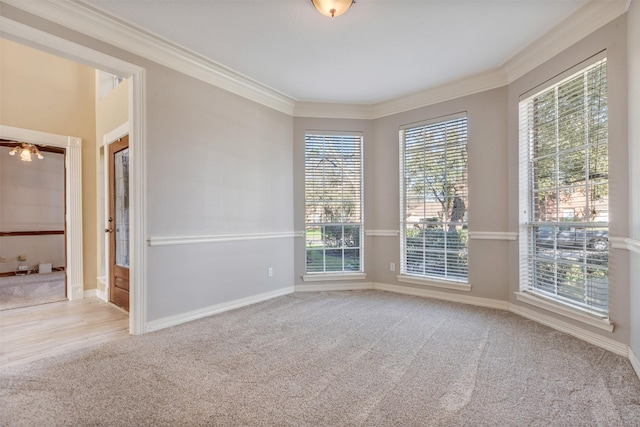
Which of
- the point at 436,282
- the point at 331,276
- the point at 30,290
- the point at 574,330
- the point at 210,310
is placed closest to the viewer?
the point at 574,330

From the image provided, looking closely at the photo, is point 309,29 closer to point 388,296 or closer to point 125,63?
point 125,63

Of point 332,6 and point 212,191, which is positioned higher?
point 332,6

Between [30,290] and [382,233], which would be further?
[30,290]

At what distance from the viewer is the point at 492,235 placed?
357 cm

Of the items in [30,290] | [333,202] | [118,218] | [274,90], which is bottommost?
[30,290]

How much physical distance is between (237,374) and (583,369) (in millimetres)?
2343

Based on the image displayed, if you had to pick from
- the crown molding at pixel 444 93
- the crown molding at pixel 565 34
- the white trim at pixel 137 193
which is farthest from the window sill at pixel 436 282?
the white trim at pixel 137 193

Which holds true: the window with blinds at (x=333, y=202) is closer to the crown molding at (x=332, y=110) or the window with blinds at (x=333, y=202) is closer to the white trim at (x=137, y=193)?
the crown molding at (x=332, y=110)

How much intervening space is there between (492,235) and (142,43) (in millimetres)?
4088

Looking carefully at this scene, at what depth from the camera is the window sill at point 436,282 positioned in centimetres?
378

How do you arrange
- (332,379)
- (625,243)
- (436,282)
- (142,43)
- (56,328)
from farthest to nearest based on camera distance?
1. (436,282)
2. (56,328)
3. (142,43)
4. (625,243)
5. (332,379)

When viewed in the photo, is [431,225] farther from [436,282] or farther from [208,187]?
[208,187]

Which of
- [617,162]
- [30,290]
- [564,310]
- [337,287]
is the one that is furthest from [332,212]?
[30,290]

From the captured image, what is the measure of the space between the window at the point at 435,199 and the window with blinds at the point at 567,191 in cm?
68
